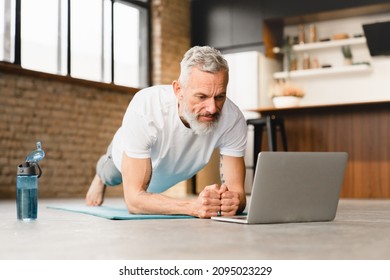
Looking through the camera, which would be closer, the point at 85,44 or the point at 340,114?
the point at 340,114

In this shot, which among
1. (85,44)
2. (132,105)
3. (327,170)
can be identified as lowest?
(327,170)

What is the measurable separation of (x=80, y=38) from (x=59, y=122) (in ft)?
3.14

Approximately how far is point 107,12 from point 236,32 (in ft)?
6.01

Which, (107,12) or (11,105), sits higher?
(107,12)

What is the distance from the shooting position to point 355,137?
6145mm

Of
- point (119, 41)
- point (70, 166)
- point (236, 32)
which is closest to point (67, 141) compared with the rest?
point (70, 166)

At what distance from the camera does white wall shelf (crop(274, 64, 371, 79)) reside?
760 centimetres

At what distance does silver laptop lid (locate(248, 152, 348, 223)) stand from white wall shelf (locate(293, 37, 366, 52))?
210 inches

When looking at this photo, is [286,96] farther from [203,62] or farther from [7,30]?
[203,62]


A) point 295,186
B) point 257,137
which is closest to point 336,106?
point 257,137

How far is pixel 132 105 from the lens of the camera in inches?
113

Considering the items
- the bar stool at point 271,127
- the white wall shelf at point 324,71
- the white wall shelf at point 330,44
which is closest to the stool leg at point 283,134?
the bar stool at point 271,127

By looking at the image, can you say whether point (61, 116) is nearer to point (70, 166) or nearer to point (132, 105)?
point (70, 166)

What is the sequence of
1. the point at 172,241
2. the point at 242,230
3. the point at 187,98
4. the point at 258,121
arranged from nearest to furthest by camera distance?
the point at 172,241 < the point at 242,230 < the point at 187,98 < the point at 258,121
